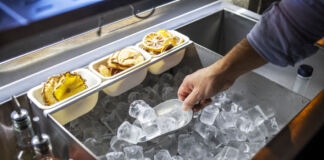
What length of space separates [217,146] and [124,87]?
387 millimetres

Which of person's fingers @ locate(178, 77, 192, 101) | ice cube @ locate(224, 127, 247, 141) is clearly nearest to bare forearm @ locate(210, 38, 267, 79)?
person's fingers @ locate(178, 77, 192, 101)

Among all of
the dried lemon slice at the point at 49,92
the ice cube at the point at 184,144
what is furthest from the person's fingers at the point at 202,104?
the dried lemon slice at the point at 49,92

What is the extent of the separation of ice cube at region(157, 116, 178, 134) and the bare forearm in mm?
240

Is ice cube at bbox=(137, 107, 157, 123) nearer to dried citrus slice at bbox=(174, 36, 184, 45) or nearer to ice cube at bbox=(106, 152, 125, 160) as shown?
ice cube at bbox=(106, 152, 125, 160)

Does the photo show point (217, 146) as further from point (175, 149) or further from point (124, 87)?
point (124, 87)

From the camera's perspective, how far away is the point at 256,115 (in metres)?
1.14

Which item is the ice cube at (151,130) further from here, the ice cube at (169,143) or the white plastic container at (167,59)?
the white plastic container at (167,59)

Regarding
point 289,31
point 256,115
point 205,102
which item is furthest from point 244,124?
point 289,31

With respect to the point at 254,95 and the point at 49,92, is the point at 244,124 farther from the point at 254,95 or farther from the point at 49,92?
the point at 49,92

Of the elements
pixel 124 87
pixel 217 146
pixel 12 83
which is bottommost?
pixel 217 146

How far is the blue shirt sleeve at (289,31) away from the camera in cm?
85

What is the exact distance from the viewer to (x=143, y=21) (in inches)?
52.8

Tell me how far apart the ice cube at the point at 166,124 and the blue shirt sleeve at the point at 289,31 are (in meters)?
0.38

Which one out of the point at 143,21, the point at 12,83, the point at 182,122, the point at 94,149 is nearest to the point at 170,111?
the point at 182,122
